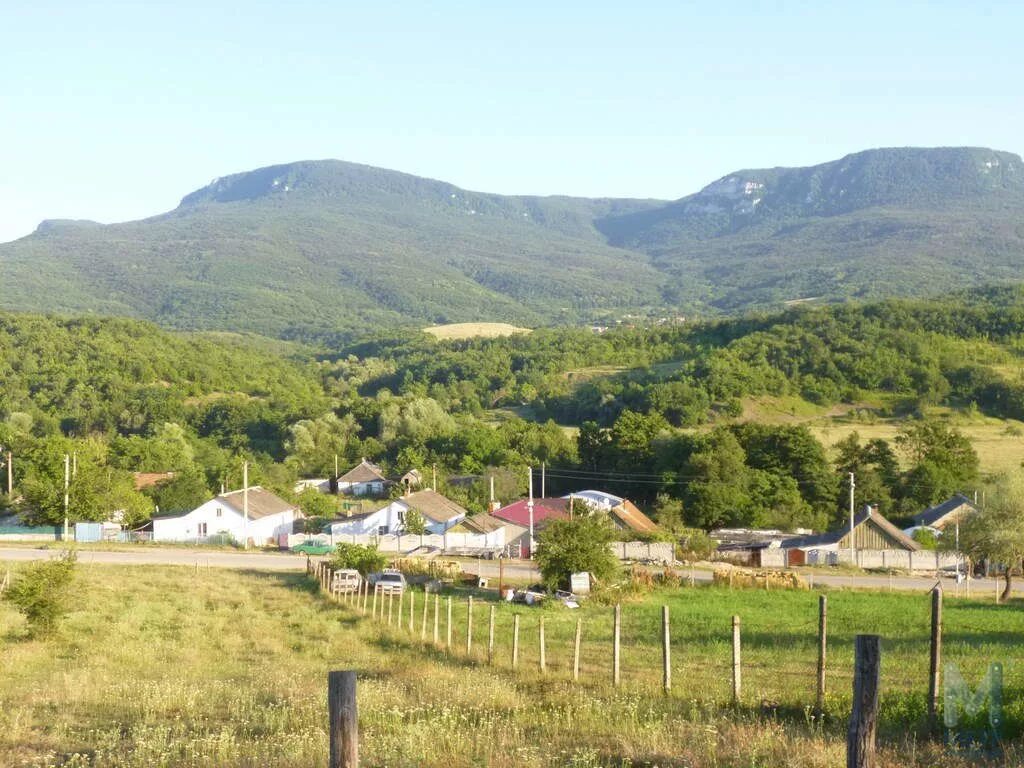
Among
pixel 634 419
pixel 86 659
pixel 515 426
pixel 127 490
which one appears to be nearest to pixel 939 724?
pixel 86 659

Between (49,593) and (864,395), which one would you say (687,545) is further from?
(864,395)

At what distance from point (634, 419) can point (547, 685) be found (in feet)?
202

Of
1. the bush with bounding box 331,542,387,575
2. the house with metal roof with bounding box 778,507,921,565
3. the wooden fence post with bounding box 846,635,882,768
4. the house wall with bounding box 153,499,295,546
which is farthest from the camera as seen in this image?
the house wall with bounding box 153,499,295,546

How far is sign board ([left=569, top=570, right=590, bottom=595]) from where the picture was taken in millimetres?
29078

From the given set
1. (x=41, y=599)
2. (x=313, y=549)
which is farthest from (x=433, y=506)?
(x=41, y=599)

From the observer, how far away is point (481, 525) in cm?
5322

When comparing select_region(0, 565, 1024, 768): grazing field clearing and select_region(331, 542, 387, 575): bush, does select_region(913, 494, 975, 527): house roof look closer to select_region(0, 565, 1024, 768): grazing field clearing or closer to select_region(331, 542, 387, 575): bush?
select_region(0, 565, 1024, 768): grazing field clearing

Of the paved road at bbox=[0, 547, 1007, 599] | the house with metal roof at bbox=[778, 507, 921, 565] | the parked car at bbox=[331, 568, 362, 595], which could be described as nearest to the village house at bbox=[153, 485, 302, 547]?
the paved road at bbox=[0, 547, 1007, 599]

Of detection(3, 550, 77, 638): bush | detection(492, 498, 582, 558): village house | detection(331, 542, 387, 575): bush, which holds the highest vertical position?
detection(3, 550, 77, 638): bush

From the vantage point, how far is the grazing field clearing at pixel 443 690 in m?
9.23

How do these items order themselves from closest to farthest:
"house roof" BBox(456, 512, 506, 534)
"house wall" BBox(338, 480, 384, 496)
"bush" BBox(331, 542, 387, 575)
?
"bush" BBox(331, 542, 387, 575) < "house roof" BBox(456, 512, 506, 534) < "house wall" BBox(338, 480, 384, 496)

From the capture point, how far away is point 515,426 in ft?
265

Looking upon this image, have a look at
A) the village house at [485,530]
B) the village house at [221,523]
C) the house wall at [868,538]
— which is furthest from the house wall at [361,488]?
the house wall at [868,538]

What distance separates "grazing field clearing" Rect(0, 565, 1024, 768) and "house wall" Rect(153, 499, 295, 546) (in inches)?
1279
